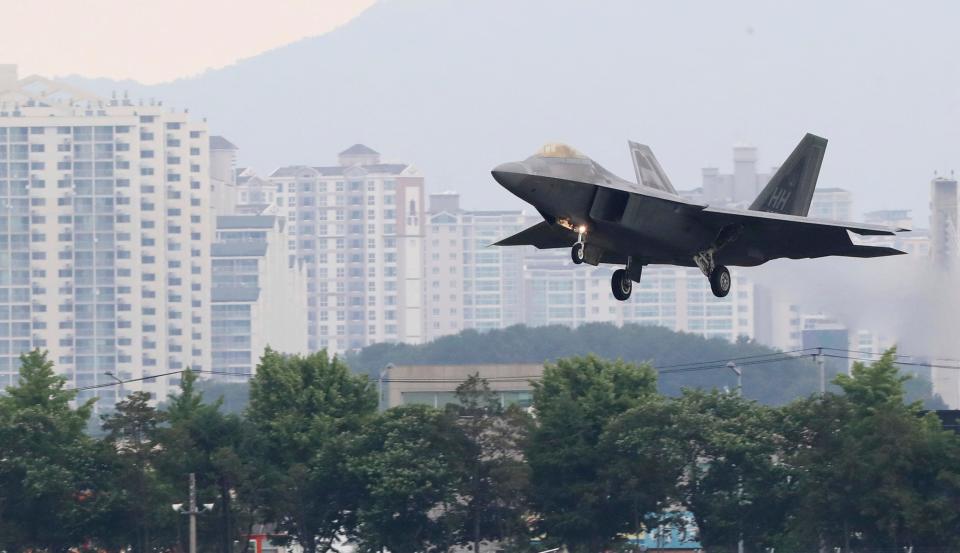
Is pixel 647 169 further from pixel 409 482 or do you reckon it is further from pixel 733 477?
pixel 733 477

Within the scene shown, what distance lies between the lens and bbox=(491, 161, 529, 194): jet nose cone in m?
37.3

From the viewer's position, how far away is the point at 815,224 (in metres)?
42.0

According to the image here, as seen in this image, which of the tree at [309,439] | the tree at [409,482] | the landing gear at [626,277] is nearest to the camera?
the landing gear at [626,277]

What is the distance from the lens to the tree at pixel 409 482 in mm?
77375

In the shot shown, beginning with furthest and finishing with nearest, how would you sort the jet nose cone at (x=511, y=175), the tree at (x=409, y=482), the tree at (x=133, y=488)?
the tree at (x=409, y=482), the tree at (x=133, y=488), the jet nose cone at (x=511, y=175)

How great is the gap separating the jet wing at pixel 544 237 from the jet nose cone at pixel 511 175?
3.66 m

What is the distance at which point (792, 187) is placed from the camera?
155ft

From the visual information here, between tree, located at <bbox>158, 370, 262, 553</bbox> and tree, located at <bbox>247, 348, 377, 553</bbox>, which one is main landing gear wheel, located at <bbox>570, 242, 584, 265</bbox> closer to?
tree, located at <bbox>158, 370, 262, 553</bbox>

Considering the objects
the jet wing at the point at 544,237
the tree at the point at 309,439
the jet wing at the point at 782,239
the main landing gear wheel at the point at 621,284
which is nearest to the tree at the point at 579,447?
the tree at the point at 309,439

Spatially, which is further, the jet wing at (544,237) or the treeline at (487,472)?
the treeline at (487,472)

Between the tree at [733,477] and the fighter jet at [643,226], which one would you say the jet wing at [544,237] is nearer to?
the fighter jet at [643,226]

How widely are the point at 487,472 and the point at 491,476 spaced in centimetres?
60

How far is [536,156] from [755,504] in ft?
135

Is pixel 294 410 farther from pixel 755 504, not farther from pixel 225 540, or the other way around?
pixel 755 504
